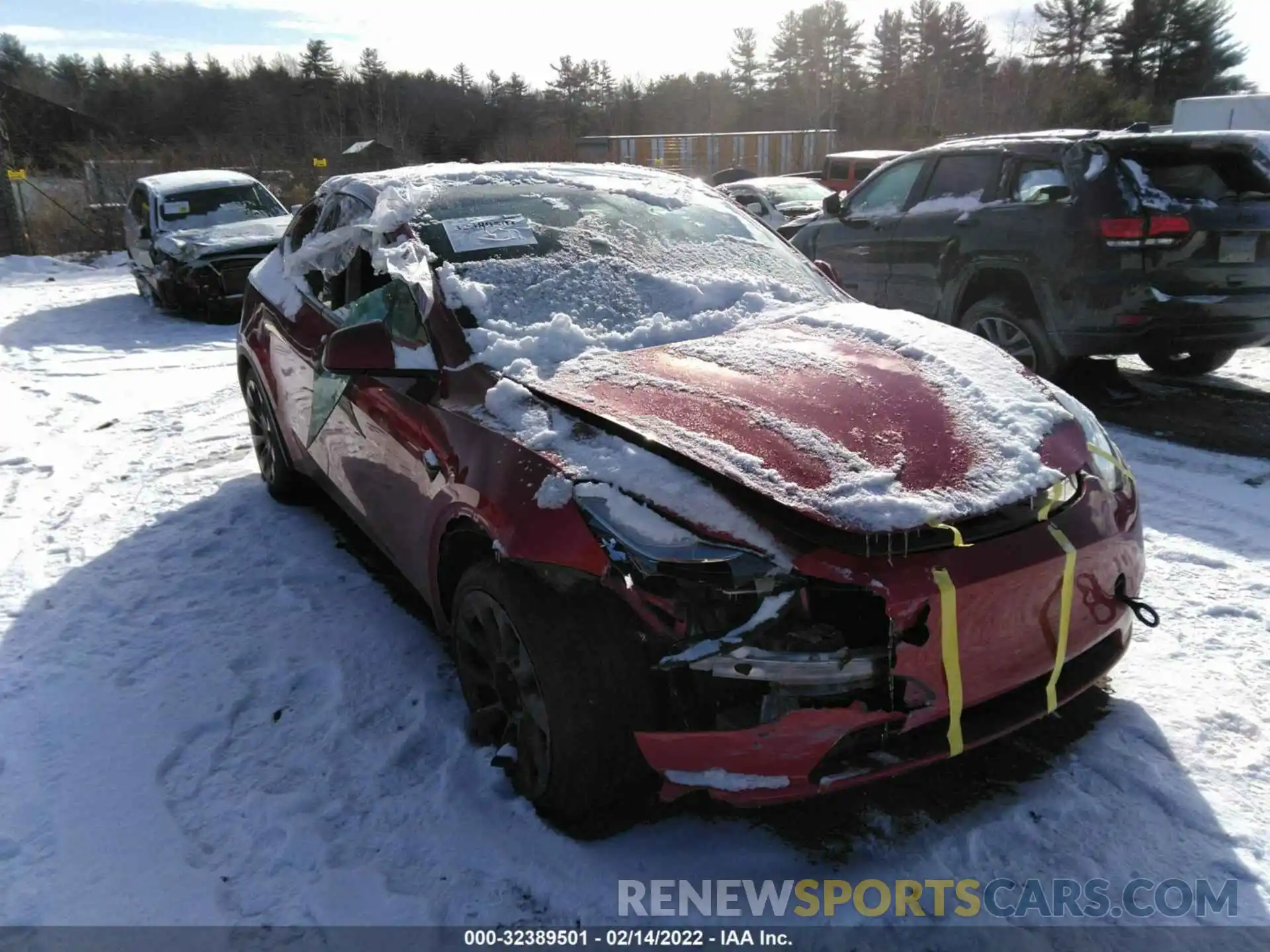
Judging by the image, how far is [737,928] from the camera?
87.3 inches

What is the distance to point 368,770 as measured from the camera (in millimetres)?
2816

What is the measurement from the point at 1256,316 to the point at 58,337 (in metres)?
11.8

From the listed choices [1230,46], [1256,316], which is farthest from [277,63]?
[1256,316]

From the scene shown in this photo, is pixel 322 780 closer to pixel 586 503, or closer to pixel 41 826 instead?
pixel 41 826

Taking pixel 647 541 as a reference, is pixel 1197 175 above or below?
above

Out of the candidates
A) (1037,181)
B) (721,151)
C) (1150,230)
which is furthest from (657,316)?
(721,151)

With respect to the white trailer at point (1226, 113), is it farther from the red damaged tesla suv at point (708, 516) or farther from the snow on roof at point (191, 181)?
the red damaged tesla suv at point (708, 516)

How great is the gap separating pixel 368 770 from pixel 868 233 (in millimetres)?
6110

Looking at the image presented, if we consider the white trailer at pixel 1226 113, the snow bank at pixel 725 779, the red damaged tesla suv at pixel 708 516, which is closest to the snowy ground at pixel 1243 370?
the red damaged tesla suv at pixel 708 516

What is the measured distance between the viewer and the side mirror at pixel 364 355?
2.92 meters

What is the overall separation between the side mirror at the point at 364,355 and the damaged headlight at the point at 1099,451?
6.78 feet

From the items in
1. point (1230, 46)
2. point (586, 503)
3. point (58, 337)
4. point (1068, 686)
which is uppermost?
point (1230, 46)

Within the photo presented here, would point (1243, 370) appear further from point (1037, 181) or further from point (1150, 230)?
point (1037, 181)

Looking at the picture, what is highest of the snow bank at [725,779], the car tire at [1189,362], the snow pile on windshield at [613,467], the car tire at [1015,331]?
the snow pile on windshield at [613,467]
